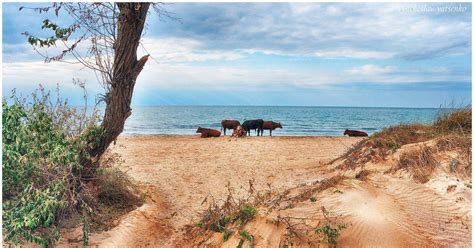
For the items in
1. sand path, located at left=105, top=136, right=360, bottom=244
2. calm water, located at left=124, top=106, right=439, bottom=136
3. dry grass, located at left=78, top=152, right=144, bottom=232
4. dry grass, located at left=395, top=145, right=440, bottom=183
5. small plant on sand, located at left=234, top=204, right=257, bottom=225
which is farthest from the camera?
calm water, located at left=124, top=106, right=439, bottom=136

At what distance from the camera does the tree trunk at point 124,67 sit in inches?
264

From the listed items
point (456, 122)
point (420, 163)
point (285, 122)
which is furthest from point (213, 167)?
point (285, 122)

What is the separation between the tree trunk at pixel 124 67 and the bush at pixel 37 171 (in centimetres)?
36

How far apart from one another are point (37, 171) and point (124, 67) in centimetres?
213

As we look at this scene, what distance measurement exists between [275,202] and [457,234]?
2.73 meters

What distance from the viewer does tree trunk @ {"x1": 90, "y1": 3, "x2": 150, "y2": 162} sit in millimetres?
6699

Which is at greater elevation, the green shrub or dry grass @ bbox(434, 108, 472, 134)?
dry grass @ bbox(434, 108, 472, 134)

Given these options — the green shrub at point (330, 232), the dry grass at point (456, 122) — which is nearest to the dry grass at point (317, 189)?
the green shrub at point (330, 232)

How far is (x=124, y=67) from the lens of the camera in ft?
22.5

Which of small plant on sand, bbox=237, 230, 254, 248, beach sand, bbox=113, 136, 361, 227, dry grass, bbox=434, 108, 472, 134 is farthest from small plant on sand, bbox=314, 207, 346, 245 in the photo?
dry grass, bbox=434, 108, 472, 134

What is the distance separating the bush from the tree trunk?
14.3 inches

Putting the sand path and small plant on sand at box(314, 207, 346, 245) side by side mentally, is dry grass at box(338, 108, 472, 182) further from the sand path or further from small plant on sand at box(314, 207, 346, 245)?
small plant on sand at box(314, 207, 346, 245)

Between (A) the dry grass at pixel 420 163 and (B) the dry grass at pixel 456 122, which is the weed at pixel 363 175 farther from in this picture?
(B) the dry grass at pixel 456 122

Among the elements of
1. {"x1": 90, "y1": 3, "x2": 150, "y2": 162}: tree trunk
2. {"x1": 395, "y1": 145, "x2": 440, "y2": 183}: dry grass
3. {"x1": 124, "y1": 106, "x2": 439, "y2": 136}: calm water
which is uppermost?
{"x1": 90, "y1": 3, "x2": 150, "y2": 162}: tree trunk
